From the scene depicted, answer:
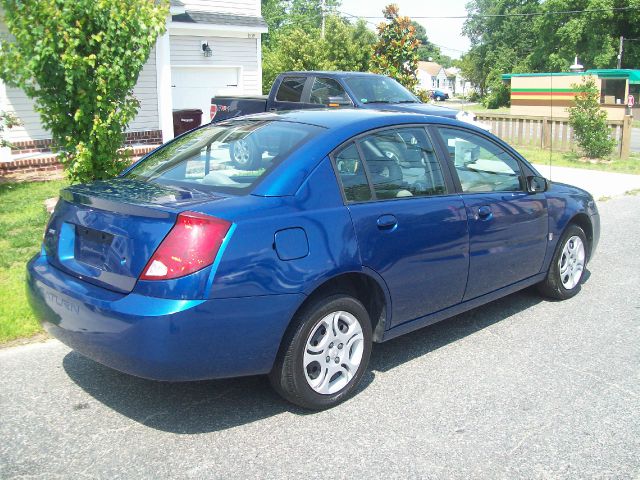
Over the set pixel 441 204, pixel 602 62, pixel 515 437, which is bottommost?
pixel 515 437

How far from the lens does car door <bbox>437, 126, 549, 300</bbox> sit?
4828mm

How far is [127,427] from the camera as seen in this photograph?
3.71m

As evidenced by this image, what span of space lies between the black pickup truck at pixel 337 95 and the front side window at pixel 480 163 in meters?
5.41

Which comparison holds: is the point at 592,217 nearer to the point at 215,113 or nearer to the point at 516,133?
the point at 215,113

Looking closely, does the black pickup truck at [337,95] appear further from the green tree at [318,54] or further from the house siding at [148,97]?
the green tree at [318,54]

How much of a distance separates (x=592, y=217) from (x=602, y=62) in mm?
51443

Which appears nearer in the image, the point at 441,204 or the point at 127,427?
the point at 127,427

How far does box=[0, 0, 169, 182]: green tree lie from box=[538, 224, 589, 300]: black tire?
464 centimetres

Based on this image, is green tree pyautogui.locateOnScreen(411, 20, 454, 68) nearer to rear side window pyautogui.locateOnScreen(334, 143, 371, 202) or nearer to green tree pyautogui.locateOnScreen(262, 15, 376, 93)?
green tree pyautogui.locateOnScreen(262, 15, 376, 93)

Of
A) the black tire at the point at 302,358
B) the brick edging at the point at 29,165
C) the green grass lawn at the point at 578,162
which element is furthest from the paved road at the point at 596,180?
the black tire at the point at 302,358

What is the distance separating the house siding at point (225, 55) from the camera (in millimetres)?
17391

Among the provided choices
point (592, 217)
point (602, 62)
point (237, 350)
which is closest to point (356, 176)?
point (237, 350)

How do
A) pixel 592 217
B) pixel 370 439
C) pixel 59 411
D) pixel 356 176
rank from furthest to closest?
pixel 592 217
pixel 356 176
pixel 59 411
pixel 370 439

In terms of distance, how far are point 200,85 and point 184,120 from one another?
9.39ft
